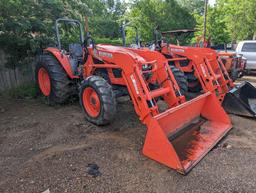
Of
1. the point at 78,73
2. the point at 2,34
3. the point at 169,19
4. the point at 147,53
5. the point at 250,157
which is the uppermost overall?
the point at 169,19

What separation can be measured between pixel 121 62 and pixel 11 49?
424 centimetres

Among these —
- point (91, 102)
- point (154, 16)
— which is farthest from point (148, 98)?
point (154, 16)

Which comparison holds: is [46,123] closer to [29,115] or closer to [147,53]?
[29,115]

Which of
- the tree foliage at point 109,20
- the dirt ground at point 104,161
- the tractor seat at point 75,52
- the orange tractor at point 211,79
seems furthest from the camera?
the tree foliage at point 109,20

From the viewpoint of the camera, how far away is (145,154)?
3.31 m

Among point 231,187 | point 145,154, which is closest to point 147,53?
point 145,154

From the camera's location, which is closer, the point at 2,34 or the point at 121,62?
the point at 121,62

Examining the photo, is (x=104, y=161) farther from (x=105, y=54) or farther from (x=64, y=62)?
(x=64, y=62)

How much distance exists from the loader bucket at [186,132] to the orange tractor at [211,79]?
1.14m

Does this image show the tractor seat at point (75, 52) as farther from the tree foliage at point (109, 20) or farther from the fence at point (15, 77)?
the fence at point (15, 77)

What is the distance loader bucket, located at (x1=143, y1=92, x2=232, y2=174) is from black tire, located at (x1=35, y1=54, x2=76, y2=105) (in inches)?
105

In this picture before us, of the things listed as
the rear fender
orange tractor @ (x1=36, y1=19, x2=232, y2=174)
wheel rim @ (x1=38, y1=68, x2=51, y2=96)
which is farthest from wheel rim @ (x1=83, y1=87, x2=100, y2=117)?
wheel rim @ (x1=38, y1=68, x2=51, y2=96)

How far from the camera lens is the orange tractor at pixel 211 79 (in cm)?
508

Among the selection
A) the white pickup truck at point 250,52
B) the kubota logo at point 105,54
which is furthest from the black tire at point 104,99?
the white pickup truck at point 250,52
